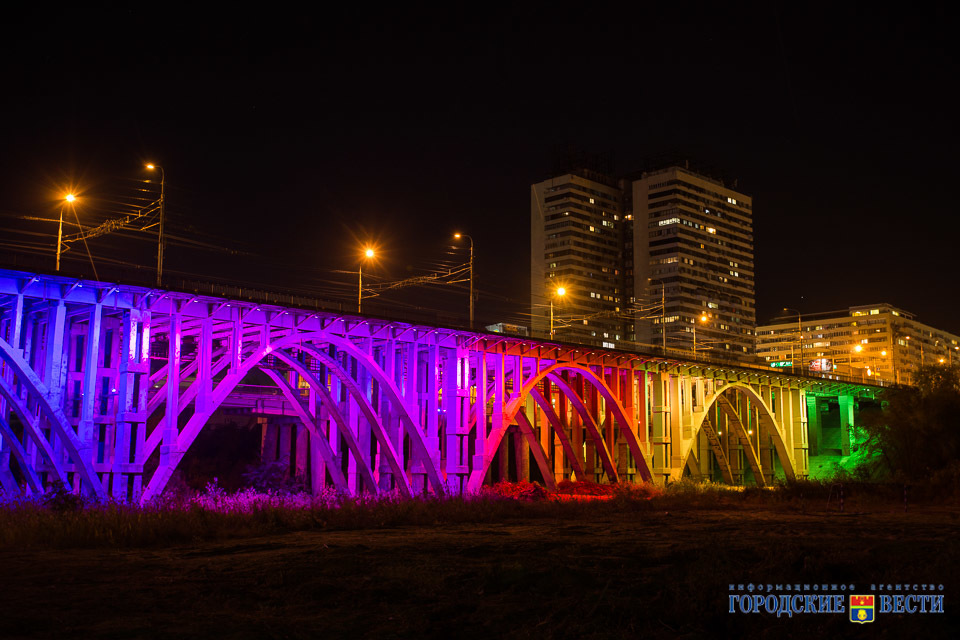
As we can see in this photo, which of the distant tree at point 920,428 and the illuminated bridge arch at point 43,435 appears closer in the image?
the illuminated bridge arch at point 43,435

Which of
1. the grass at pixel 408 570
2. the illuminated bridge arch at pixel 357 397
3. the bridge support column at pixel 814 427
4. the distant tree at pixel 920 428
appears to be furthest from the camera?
the bridge support column at pixel 814 427

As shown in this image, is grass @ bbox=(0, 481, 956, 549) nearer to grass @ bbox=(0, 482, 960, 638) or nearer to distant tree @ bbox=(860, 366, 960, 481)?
grass @ bbox=(0, 482, 960, 638)

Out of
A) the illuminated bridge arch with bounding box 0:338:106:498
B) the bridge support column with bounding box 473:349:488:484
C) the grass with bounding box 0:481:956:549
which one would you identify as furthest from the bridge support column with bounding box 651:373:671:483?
the illuminated bridge arch with bounding box 0:338:106:498

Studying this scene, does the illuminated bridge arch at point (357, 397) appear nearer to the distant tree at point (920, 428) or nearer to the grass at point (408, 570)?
the grass at point (408, 570)

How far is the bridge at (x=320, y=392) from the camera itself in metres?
32.7

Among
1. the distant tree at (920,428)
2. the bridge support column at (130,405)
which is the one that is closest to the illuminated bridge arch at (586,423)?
the distant tree at (920,428)

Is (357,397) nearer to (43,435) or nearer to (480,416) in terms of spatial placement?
(480,416)

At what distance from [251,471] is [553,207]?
14144cm

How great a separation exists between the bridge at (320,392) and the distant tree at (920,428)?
7.29 metres

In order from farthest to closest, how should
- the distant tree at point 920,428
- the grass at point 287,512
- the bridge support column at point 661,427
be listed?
the distant tree at point 920,428
the bridge support column at point 661,427
the grass at point 287,512

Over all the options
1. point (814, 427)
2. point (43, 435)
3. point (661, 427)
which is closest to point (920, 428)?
point (661, 427)

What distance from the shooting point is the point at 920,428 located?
67188 millimetres

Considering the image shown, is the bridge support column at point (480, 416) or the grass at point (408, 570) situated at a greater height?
the bridge support column at point (480, 416)

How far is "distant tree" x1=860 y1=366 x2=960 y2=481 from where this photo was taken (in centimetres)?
6588
